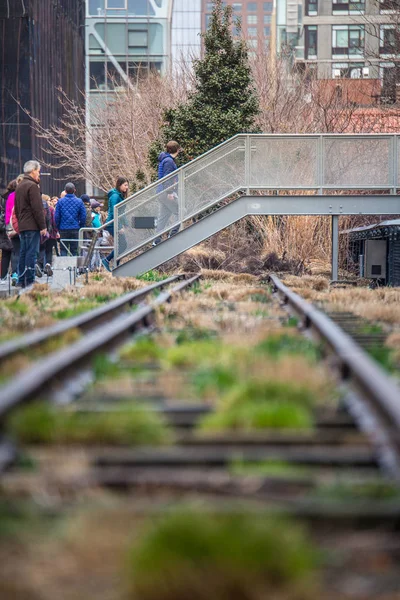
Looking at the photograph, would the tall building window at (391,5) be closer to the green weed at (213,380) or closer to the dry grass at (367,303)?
the dry grass at (367,303)

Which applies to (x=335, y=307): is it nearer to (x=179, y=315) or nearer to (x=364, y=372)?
(x=179, y=315)

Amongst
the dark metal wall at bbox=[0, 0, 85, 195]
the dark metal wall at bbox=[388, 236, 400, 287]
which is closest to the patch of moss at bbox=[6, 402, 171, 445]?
the dark metal wall at bbox=[388, 236, 400, 287]

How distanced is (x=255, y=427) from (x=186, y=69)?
37.3 m

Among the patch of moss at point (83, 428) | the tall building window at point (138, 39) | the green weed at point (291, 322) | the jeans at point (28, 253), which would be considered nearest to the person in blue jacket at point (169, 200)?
the jeans at point (28, 253)

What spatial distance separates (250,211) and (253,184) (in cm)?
49

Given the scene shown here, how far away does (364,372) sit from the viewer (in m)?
4.71

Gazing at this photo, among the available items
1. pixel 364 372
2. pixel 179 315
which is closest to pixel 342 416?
pixel 364 372

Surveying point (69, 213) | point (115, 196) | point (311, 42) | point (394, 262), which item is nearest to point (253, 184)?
point (115, 196)

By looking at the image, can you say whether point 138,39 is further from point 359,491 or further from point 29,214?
point 359,491

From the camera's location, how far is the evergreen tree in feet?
92.5

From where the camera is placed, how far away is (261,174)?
20062mm

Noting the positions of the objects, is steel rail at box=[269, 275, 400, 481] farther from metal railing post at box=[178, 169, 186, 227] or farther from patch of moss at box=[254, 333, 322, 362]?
metal railing post at box=[178, 169, 186, 227]

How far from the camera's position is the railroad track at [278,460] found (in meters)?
2.95

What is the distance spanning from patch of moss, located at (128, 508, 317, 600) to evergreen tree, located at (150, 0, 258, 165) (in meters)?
25.9
